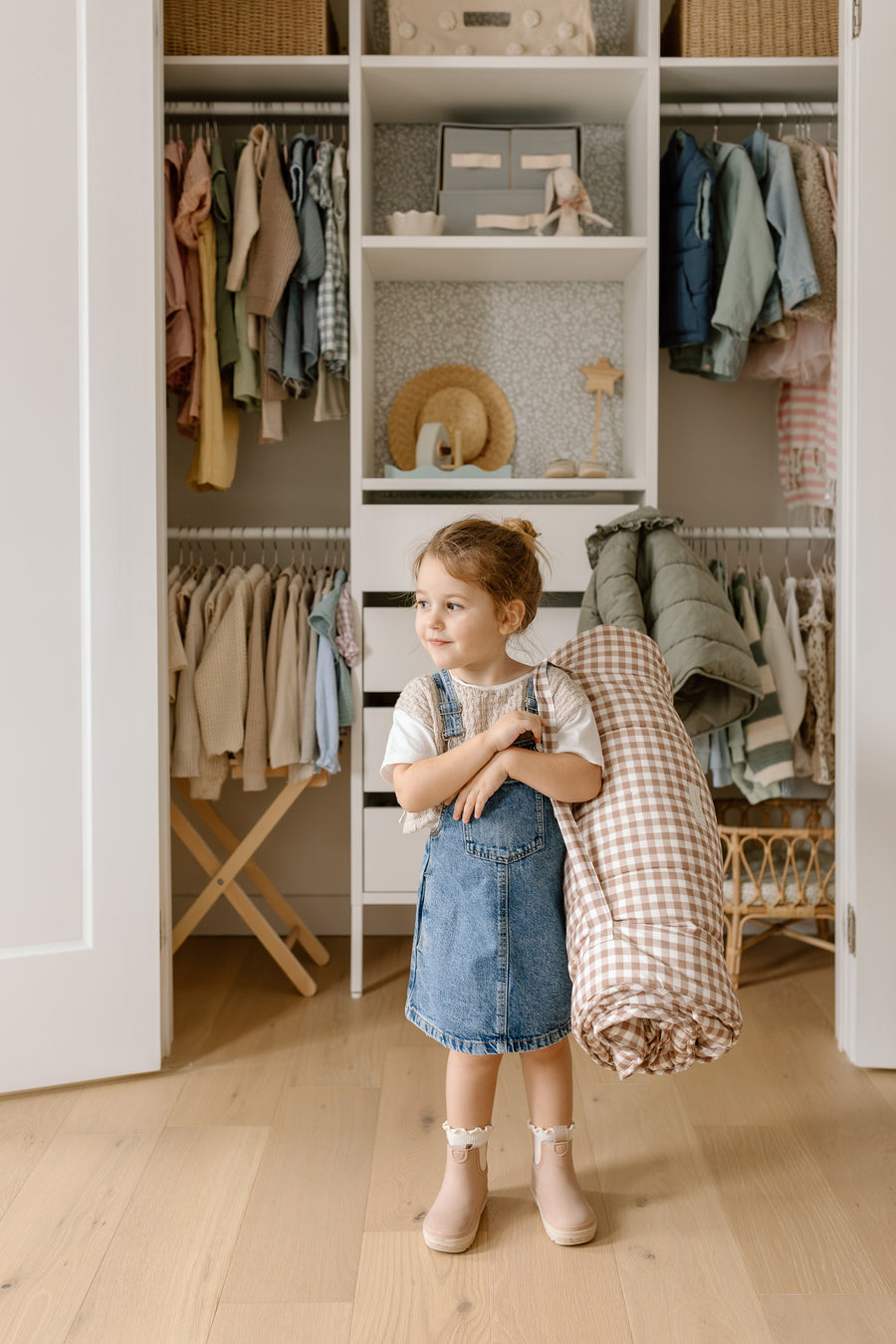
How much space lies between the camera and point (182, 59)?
229cm

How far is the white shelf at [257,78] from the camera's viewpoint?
2.29m

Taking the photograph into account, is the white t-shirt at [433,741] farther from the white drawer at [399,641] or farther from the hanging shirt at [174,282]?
the hanging shirt at [174,282]

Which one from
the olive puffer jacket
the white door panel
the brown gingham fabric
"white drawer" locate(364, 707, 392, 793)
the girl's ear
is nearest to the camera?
the brown gingham fabric

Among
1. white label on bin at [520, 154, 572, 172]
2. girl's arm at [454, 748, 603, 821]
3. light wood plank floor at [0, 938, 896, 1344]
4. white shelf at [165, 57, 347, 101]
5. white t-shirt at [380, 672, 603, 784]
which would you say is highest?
white shelf at [165, 57, 347, 101]

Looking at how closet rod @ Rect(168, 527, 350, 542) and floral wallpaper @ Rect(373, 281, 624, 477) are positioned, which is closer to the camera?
closet rod @ Rect(168, 527, 350, 542)

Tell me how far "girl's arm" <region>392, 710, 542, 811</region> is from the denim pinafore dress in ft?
0.22

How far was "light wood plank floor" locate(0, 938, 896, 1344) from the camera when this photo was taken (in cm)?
131

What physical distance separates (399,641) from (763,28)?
1.60 meters

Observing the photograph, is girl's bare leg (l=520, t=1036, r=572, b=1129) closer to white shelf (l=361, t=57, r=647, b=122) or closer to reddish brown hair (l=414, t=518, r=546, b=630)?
reddish brown hair (l=414, t=518, r=546, b=630)

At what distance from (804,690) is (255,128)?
5.87 ft

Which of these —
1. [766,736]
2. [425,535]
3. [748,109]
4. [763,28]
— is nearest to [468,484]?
[425,535]

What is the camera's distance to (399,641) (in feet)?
7.65

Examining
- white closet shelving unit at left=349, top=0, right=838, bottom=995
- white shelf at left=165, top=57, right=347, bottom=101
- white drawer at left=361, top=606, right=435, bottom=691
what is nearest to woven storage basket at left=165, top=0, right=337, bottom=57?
white shelf at left=165, top=57, right=347, bottom=101

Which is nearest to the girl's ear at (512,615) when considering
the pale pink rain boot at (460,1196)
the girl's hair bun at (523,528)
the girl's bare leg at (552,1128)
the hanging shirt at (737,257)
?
the girl's hair bun at (523,528)
